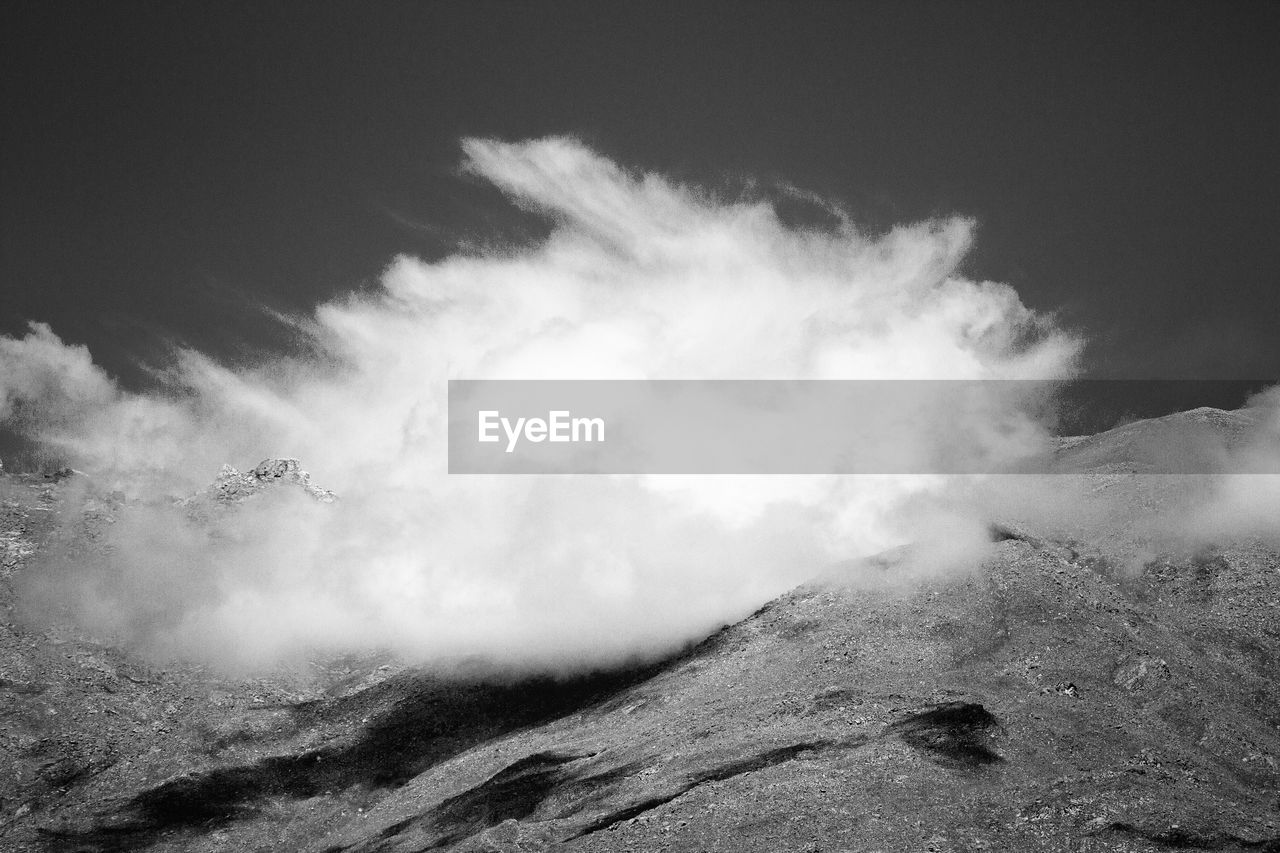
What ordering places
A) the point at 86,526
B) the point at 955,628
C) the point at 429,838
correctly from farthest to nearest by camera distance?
the point at 86,526, the point at 955,628, the point at 429,838

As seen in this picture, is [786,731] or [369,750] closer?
[786,731]

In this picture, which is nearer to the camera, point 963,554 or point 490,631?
point 963,554

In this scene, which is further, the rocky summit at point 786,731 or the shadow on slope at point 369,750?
the shadow on slope at point 369,750

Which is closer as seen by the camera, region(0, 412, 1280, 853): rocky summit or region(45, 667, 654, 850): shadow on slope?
region(0, 412, 1280, 853): rocky summit

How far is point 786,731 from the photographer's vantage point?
77500mm

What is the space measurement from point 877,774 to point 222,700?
89.4 metres

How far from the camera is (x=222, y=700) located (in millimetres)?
119250

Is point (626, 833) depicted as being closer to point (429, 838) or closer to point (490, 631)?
point (429, 838)

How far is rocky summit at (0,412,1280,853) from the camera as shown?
62812mm

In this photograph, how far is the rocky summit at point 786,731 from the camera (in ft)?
206

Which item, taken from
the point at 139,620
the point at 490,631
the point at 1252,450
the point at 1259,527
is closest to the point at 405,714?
the point at 490,631

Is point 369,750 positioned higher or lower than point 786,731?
higher

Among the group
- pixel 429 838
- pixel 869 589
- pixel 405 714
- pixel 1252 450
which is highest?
pixel 1252 450

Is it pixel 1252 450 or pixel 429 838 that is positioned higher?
pixel 1252 450
